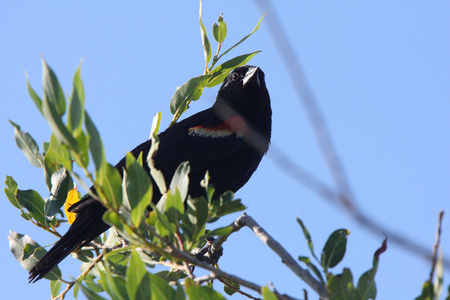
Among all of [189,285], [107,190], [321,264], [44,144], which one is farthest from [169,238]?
[44,144]

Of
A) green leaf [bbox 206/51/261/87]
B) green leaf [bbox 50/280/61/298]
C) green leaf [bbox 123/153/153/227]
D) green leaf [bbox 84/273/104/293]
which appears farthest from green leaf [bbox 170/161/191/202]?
green leaf [bbox 206/51/261/87]

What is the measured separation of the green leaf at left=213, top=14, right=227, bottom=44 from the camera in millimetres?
3084

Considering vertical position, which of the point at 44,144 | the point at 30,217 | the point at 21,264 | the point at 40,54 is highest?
the point at 40,54

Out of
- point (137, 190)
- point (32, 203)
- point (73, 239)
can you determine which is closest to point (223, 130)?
point (73, 239)

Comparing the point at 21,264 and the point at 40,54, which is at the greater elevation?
the point at 40,54

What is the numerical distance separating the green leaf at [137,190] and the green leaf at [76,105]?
0.20 meters

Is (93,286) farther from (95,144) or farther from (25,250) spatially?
(95,144)

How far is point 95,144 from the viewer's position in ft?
4.40

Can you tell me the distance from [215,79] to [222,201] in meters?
1.64

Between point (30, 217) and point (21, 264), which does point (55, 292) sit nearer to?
point (21, 264)

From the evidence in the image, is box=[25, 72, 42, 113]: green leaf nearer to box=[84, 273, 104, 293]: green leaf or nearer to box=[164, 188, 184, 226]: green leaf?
box=[164, 188, 184, 226]: green leaf

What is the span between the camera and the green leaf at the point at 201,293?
1.55 meters

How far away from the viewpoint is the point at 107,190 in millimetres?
1419

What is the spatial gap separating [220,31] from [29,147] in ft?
4.01
